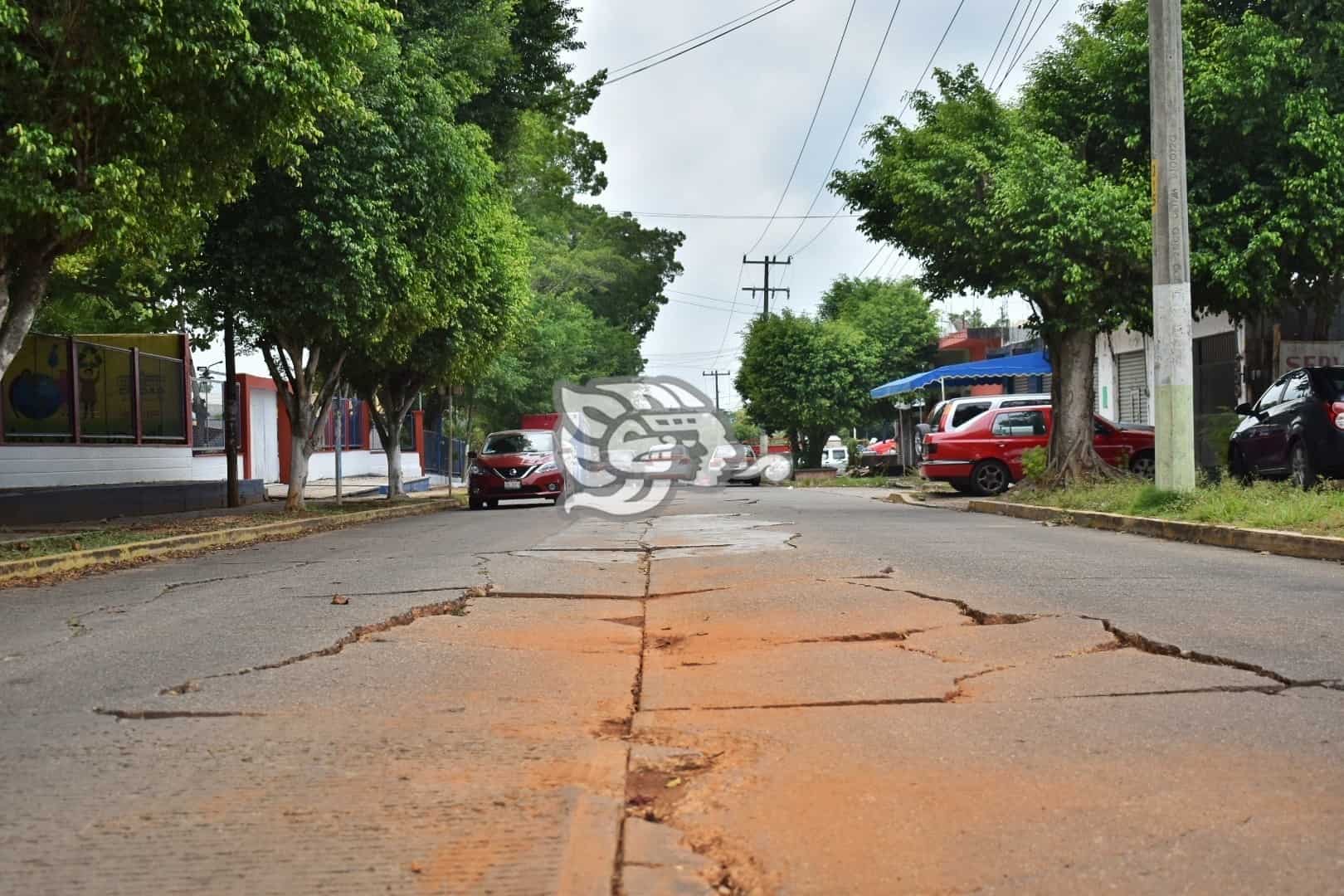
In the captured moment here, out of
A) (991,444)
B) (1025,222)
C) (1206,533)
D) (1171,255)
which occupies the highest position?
(1025,222)

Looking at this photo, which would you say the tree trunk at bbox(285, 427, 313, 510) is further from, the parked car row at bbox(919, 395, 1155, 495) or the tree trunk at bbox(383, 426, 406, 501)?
the parked car row at bbox(919, 395, 1155, 495)

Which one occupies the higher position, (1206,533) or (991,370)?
(991,370)

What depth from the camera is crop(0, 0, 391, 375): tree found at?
34.1ft

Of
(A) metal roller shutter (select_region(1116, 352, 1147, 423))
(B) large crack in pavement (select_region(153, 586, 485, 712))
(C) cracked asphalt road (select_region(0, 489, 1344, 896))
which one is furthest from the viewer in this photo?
(A) metal roller shutter (select_region(1116, 352, 1147, 423))

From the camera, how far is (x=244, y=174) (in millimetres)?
13766

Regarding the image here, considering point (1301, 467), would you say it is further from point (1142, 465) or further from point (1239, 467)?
point (1142, 465)

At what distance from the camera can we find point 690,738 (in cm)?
447

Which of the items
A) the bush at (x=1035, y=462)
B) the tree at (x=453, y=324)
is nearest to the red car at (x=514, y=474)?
the tree at (x=453, y=324)

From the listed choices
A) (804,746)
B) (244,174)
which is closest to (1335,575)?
(804,746)

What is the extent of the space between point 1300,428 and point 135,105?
1259 cm

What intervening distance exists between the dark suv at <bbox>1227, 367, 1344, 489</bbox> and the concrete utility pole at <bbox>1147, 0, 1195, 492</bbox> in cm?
148

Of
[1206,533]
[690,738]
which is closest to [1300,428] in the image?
[1206,533]

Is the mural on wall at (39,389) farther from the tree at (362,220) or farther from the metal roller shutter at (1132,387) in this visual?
the metal roller shutter at (1132,387)

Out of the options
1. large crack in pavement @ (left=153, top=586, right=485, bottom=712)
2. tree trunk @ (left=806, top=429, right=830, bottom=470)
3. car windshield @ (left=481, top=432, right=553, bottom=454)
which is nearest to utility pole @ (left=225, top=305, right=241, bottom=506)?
car windshield @ (left=481, top=432, right=553, bottom=454)
